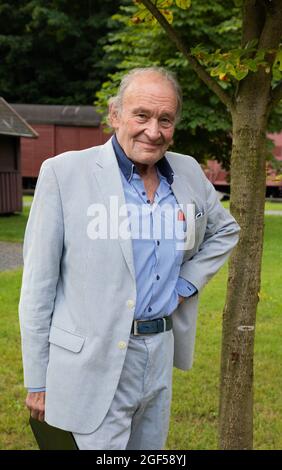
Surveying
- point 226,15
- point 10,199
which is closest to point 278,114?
point 226,15

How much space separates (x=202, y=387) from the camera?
17.0 ft

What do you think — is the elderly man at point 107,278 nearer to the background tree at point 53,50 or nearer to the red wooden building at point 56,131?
the red wooden building at point 56,131

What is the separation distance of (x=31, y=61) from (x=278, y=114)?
84.7ft

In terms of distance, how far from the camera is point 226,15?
16531 millimetres

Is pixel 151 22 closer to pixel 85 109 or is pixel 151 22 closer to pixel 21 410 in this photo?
pixel 21 410

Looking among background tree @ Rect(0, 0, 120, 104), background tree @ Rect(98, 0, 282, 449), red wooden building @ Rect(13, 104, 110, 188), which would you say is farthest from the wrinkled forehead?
background tree @ Rect(0, 0, 120, 104)

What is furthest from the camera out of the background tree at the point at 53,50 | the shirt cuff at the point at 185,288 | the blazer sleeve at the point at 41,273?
the background tree at the point at 53,50

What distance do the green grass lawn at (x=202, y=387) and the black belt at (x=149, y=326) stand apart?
1.89m

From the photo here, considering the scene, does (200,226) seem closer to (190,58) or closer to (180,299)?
(180,299)

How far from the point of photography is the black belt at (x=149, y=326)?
97.0 inches

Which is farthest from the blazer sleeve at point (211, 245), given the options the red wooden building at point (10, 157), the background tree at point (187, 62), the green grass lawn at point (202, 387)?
the red wooden building at point (10, 157)

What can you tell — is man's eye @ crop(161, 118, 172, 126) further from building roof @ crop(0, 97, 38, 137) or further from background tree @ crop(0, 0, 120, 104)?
background tree @ crop(0, 0, 120, 104)

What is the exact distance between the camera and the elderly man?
7.93ft

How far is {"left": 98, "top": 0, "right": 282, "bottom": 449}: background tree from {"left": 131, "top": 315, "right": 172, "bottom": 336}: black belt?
946mm
